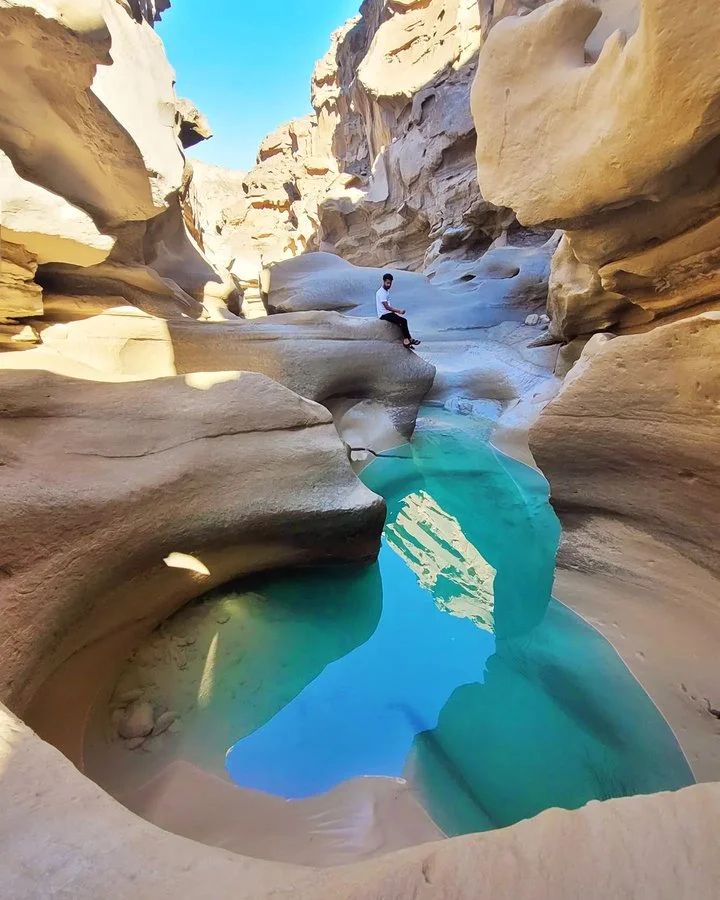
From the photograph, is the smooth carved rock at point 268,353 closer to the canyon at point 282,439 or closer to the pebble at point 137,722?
the canyon at point 282,439

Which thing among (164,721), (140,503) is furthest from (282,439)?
(164,721)

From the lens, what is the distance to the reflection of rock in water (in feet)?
10.1

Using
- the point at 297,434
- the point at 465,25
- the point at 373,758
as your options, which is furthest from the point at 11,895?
the point at 465,25

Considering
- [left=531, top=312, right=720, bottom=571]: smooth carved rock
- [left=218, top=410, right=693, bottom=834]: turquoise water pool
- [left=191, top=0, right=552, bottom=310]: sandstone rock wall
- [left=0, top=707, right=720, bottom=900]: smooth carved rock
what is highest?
[left=191, top=0, right=552, bottom=310]: sandstone rock wall

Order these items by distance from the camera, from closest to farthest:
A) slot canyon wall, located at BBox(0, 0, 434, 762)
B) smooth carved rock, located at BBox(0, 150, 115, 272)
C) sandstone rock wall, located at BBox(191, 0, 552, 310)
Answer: slot canyon wall, located at BBox(0, 0, 434, 762), smooth carved rock, located at BBox(0, 150, 115, 272), sandstone rock wall, located at BBox(191, 0, 552, 310)

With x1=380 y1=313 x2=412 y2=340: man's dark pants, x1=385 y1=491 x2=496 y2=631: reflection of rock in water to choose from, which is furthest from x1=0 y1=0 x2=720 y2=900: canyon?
x1=380 y1=313 x2=412 y2=340: man's dark pants

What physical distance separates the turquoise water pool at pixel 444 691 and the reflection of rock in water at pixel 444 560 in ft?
0.05

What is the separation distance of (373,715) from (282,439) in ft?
5.70

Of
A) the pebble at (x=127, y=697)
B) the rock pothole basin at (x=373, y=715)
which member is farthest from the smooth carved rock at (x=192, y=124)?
the pebble at (x=127, y=697)

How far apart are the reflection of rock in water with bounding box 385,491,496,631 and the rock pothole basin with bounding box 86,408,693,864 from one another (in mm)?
23

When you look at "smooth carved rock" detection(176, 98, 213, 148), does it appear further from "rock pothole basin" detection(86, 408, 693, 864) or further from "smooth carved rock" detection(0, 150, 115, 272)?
"rock pothole basin" detection(86, 408, 693, 864)

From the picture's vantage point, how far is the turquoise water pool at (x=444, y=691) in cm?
182

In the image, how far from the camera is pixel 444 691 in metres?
2.36

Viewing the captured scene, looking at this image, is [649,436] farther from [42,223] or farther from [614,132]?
[42,223]
